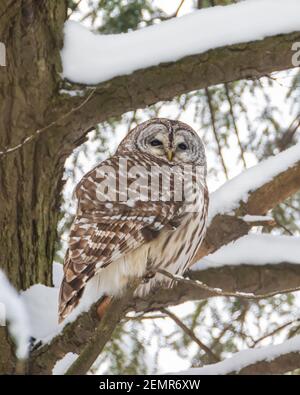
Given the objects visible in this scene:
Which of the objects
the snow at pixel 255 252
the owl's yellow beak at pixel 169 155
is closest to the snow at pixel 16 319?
the snow at pixel 255 252

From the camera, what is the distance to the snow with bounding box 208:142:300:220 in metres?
3.87

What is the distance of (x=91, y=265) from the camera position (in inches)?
137

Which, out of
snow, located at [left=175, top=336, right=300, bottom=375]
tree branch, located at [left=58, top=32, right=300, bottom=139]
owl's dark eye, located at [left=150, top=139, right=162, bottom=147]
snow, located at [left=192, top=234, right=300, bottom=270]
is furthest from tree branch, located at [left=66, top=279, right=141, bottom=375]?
owl's dark eye, located at [left=150, top=139, right=162, bottom=147]

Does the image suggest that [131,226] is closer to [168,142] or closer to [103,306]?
[103,306]

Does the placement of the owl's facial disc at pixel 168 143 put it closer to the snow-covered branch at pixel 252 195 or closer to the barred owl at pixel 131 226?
the barred owl at pixel 131 226

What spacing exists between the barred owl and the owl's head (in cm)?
13

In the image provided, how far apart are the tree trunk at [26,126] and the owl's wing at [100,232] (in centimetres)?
16

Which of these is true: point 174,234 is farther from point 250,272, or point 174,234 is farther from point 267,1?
point 267,1

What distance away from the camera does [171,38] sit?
3428mm

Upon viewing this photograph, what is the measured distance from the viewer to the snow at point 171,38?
337 cm

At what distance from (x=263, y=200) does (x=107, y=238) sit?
723 mm

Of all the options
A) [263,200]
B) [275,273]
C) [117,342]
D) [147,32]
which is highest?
[147,32]
